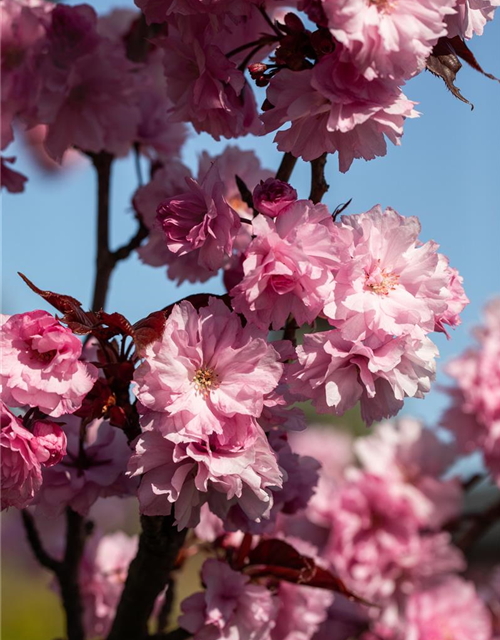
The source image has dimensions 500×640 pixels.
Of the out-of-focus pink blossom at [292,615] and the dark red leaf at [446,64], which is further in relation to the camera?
the out-of-focus pink blossom at [292,615]

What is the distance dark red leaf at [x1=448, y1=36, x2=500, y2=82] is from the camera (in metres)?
0.82

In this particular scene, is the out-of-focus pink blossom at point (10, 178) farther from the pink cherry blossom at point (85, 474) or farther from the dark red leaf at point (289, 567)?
the dark red leaf at point (289, 567)

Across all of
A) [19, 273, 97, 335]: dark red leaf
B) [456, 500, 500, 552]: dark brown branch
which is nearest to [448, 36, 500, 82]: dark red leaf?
[19, 273, 97, 335]: dark red leaf

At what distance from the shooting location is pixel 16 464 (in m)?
0.73

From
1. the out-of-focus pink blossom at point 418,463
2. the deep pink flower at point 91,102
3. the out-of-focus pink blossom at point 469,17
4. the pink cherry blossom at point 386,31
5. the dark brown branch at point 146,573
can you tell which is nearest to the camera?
the pink cherry blossom at point 386,31

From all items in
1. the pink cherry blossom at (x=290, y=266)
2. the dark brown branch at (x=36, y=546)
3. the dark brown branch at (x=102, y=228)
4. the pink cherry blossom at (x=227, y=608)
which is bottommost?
the dark brown branch at (x=36, y=546)

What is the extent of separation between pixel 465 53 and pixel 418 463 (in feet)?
4.09

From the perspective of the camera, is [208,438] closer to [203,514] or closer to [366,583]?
[203,514]

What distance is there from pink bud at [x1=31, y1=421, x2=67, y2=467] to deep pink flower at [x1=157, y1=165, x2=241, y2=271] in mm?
219

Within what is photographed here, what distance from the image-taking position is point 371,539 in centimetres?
179

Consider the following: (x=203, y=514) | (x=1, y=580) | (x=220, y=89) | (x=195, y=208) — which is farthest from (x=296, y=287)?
(x=1, y=580)

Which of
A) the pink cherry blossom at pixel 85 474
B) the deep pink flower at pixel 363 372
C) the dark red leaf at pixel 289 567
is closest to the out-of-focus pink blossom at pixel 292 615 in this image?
the dark red leaf at pixel 289 567

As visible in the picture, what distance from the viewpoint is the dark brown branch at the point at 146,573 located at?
89 centimetres

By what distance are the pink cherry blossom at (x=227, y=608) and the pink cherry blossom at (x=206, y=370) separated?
0.34 meters
